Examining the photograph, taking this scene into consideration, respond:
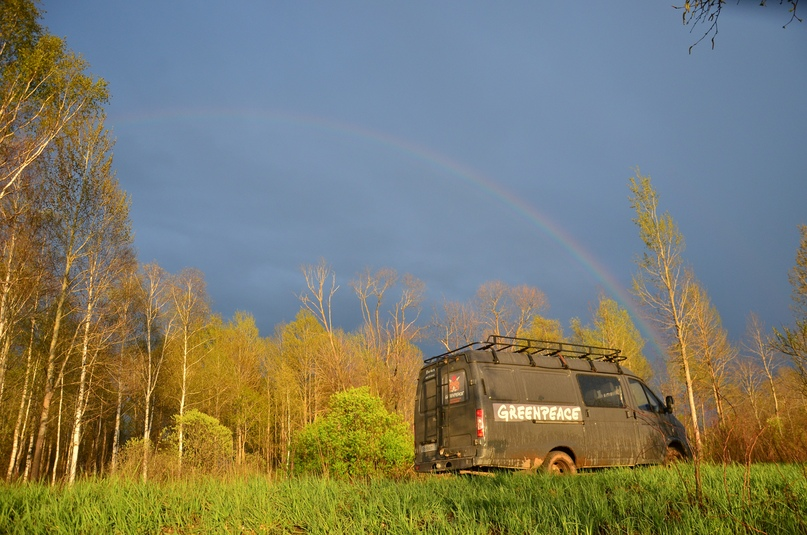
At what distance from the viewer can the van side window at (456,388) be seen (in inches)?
396

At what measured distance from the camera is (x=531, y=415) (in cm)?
1009

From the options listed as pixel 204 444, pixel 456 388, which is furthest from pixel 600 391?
pixel 204 444

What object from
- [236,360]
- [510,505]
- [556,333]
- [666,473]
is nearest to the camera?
[510,505]

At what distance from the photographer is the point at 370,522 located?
176 inches

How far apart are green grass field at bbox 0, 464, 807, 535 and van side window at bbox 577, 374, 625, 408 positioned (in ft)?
14.7

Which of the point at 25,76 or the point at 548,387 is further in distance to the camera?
the point at 25,76

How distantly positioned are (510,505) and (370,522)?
1.39 meters

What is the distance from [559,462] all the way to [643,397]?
2973 millimetres

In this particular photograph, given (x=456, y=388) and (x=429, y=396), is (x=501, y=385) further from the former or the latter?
(x=429, y=396)

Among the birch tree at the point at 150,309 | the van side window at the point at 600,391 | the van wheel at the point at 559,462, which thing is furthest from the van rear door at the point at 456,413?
the birch tree at the point at 150,309

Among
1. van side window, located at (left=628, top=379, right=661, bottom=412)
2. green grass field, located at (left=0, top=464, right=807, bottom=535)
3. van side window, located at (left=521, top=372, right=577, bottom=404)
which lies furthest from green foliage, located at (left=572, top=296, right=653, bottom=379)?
green grass field, located at (left=0, top=464, right=807, bottom=535)

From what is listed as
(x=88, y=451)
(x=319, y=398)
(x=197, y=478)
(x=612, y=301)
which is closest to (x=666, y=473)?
(x=197, y=478)

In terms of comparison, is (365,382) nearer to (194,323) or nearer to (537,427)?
(194,323)

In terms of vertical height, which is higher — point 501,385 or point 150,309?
point 150,309
